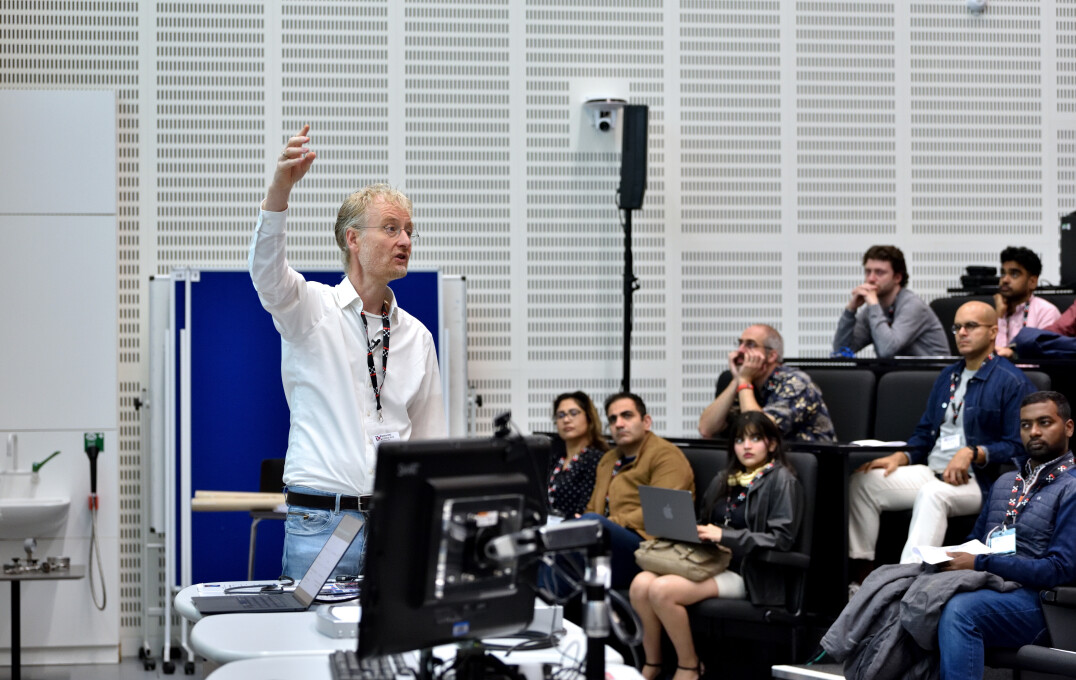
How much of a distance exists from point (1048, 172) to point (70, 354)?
575 cm

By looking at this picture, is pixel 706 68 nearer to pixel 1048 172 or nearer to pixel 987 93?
pixel 987 93

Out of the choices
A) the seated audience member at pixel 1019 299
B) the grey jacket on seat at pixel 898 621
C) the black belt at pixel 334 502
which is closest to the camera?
the black belt at pixel 334 502

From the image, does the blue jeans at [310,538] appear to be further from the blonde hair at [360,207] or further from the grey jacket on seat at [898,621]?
the grey jacket on seat at [898,621]

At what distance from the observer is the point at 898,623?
3.97 meters

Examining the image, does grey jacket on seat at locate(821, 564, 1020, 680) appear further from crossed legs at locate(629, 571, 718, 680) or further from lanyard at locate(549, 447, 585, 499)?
lanyard at locate(549, 447, 585, 499)

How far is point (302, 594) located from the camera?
247 centimetres

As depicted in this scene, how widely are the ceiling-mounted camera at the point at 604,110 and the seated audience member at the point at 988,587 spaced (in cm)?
308

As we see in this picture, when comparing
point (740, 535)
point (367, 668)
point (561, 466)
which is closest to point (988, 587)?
point (740, 535)

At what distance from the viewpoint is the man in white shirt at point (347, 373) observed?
2648 mm

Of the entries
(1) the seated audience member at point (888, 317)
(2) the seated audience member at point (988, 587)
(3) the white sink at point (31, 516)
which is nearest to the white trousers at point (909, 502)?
(2) the seated audience member at point (988, 587)

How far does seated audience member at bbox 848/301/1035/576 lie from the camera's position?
4.76m

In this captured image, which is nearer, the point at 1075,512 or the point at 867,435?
the point at 1075,512

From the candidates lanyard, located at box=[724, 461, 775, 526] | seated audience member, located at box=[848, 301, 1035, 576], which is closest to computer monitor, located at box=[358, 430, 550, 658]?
lanyard, located at box=[724, 461, 775, 526]

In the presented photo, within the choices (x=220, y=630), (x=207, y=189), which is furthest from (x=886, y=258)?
(x=220, y=630)
